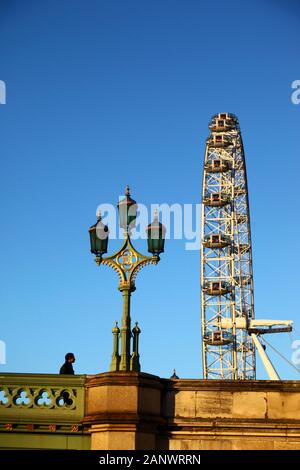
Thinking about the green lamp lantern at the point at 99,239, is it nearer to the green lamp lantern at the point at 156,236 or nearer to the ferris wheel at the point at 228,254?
the green lamp lantern at the point at 156,236

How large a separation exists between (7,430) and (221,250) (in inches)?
2176

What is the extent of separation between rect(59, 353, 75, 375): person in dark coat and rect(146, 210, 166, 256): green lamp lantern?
2629 mm

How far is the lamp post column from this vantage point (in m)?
18.1

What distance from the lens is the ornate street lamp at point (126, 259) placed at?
18.4m

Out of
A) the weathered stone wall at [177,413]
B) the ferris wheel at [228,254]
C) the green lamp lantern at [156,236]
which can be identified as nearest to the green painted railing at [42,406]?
the weathered stone wall at [177,413]

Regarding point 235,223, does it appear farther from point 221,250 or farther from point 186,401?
point 186,401

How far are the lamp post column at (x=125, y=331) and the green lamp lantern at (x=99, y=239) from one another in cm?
104

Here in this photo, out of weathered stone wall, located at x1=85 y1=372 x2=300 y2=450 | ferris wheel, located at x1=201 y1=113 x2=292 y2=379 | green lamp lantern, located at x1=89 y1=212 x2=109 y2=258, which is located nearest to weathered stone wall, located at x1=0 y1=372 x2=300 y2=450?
weathered stone wall, located at x1=85 y1=372 x2=300 y2=450

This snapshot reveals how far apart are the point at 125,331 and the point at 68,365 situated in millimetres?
1419

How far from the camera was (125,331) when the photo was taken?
18.4 meters

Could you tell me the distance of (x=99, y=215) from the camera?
65.8 ft

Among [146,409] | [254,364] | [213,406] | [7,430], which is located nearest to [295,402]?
[213,406]
